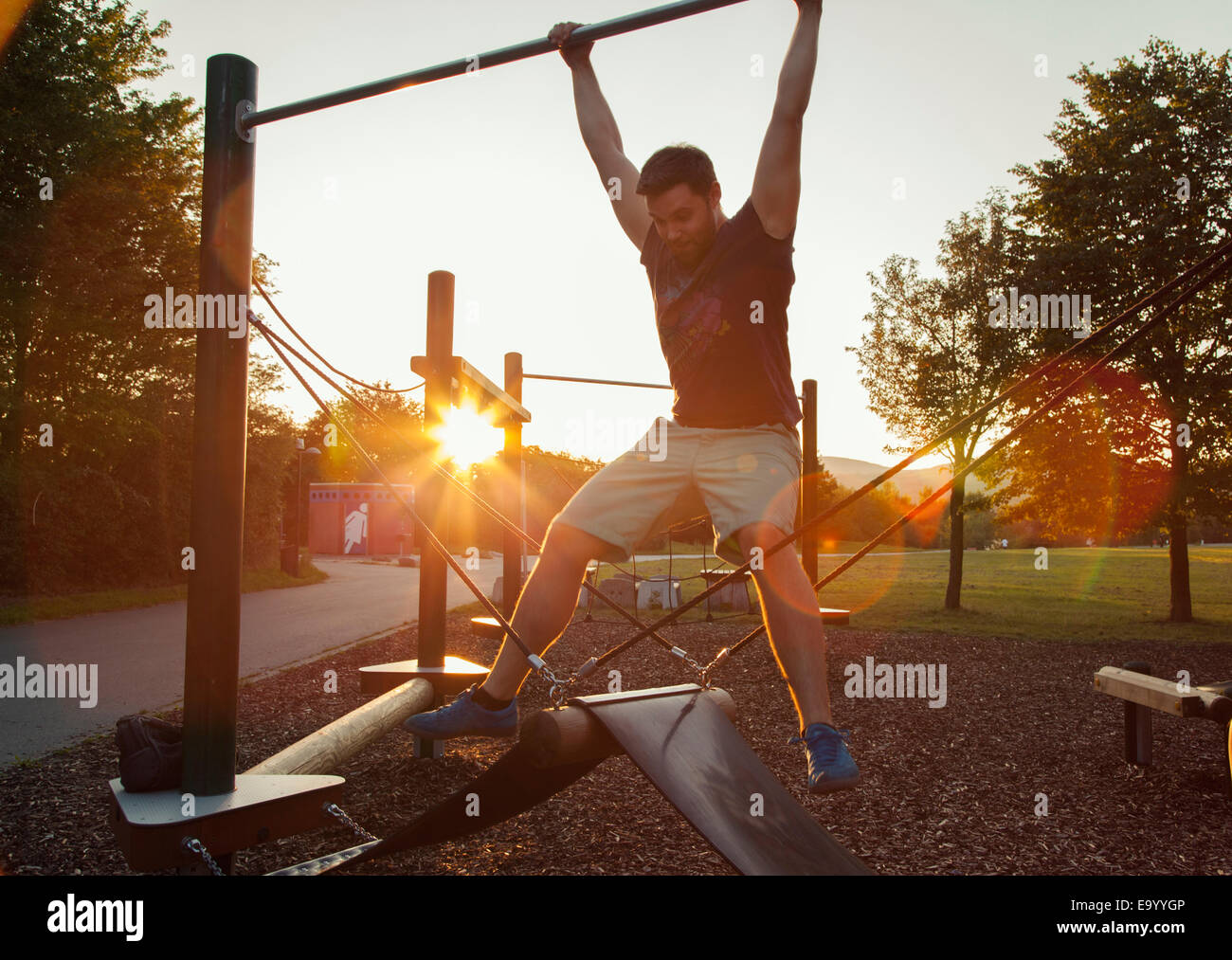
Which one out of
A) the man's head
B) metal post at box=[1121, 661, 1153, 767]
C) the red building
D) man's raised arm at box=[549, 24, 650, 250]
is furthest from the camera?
the red building

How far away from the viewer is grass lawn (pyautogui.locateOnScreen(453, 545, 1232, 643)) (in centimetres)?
1338

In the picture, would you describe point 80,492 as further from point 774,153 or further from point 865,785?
point 774,153

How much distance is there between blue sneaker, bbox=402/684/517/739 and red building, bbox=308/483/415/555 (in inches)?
1586

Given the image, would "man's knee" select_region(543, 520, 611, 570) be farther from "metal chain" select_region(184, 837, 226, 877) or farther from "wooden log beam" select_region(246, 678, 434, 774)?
"wooden log beam" select_region(246, 678, 434, 774)

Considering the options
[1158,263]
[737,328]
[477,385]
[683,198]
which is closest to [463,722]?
[737,328]

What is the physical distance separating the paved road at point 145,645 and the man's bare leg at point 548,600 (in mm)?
3795

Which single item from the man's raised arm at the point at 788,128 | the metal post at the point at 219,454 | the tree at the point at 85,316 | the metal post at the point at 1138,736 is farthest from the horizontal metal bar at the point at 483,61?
the tree at the point at 85,316

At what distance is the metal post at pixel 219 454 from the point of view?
2842mm

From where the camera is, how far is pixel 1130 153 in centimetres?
1298

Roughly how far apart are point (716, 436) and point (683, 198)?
78 cm

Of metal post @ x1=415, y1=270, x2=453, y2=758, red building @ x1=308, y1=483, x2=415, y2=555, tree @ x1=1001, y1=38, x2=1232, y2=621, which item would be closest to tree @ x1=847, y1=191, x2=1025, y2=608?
tree @ x1=1001, y1=38, x2=1232, y2=621

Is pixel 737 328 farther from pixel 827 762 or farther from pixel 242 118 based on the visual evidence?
pixel 242 118

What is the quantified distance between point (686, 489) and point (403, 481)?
5316 cm

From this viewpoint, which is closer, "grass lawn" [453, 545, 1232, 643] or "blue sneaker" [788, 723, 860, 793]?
"blue sneaker" [788, 723, 860, 793]
